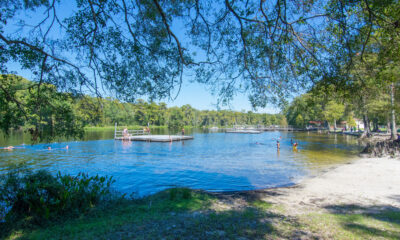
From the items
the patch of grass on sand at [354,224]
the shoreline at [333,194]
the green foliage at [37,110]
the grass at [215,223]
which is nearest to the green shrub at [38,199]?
the grass at [215,223]

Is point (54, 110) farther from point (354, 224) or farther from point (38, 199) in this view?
point (354, 224)

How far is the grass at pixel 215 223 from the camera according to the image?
4160 mm

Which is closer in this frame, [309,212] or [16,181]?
[16,181]

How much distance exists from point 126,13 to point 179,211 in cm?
550

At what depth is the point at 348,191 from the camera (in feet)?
30.0

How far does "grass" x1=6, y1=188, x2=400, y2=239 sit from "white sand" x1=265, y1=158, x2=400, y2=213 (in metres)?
0.91

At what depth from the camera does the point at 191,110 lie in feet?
364

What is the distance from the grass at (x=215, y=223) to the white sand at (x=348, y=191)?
906 mm

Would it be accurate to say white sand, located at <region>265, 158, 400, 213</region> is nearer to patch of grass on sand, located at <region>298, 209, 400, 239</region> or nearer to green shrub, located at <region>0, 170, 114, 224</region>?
patch of grass on sand, located at <region>298, 209, 400, 239</region>

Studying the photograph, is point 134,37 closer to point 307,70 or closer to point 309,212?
point 307,70

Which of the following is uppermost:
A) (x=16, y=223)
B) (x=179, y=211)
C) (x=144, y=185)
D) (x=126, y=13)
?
(x=126, y=13)

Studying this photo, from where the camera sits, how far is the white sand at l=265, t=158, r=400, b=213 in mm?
7353

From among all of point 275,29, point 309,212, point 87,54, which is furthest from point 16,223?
point 275,29

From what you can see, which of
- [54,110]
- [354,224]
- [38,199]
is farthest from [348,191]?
[54,110]
